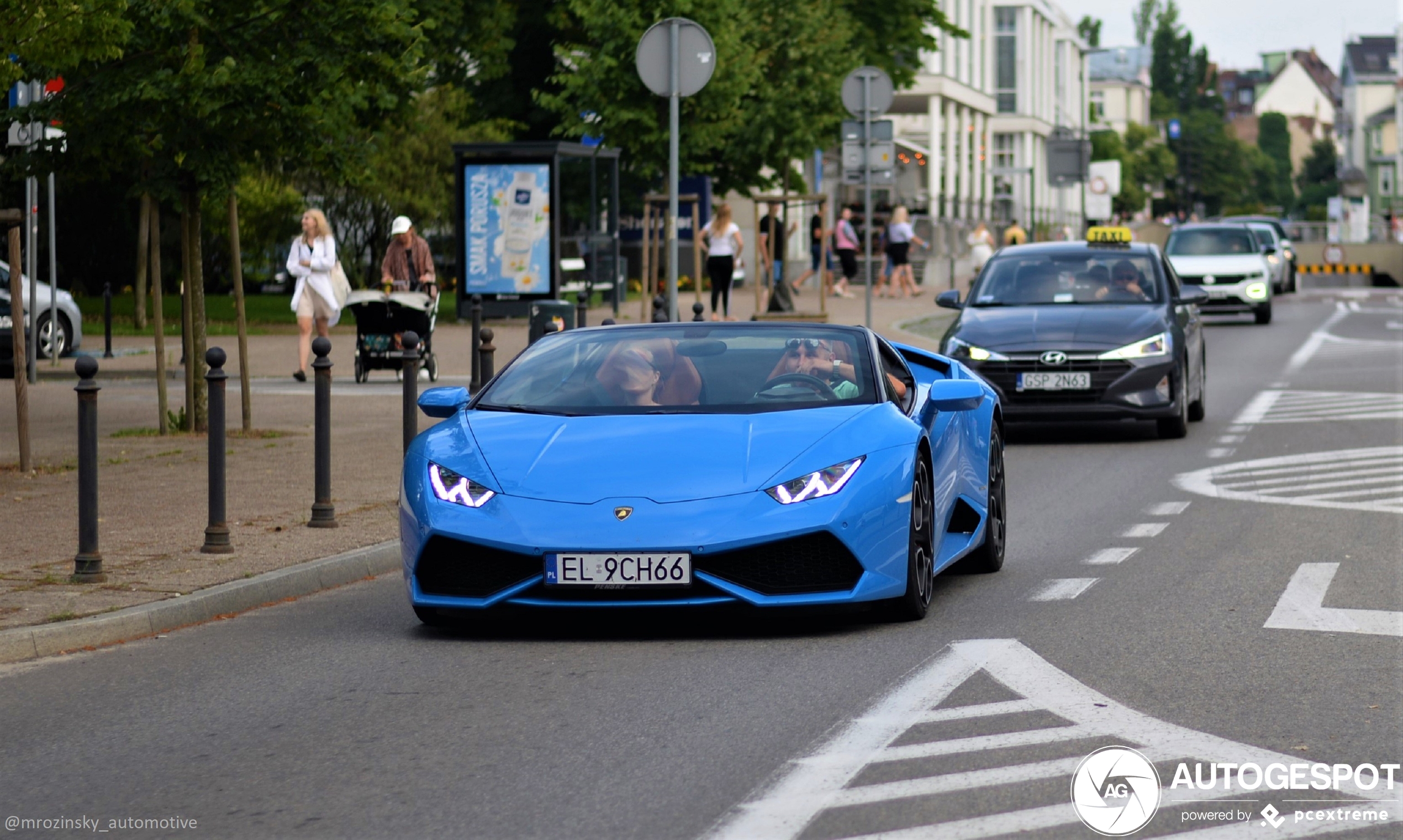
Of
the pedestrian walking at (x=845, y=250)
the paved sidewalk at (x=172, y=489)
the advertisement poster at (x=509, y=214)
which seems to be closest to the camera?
the paved sidewalk at (x=172, y=489)

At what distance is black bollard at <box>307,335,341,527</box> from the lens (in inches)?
443

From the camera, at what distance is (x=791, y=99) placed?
35.7 m

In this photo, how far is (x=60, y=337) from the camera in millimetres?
27016

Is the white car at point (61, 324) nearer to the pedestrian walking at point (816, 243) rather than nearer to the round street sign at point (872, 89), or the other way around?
→ the round street sign at point (872, 89)

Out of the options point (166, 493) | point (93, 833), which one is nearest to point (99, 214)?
point (166, 493)

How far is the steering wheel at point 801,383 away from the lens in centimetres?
875

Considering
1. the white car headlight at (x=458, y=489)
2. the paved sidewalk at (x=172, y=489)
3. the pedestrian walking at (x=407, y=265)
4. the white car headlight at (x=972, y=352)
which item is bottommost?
the paved sidewalk at (x=172, y=489)

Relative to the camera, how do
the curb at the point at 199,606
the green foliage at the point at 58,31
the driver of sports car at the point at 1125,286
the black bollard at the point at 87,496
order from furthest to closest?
the driver of sports car at the point at 1125,286
the green foliage at the point at 58,31
the black bollard at the point at 87,496
the curb at the point at 199,606

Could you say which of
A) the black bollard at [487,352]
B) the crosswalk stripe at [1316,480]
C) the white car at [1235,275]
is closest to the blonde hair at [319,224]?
the black bollard at [487,352]

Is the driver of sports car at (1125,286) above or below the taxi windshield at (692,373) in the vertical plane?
above

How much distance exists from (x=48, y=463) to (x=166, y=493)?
211 cm

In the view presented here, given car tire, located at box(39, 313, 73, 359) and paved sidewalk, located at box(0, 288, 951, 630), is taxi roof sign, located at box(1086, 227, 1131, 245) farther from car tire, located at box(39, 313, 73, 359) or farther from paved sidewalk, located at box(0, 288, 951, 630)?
car tire, located at box(39, 313, 73, 359)

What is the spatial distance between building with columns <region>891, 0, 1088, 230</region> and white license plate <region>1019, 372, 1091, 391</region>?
38517mm

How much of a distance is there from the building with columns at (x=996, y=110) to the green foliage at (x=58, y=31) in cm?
4293
